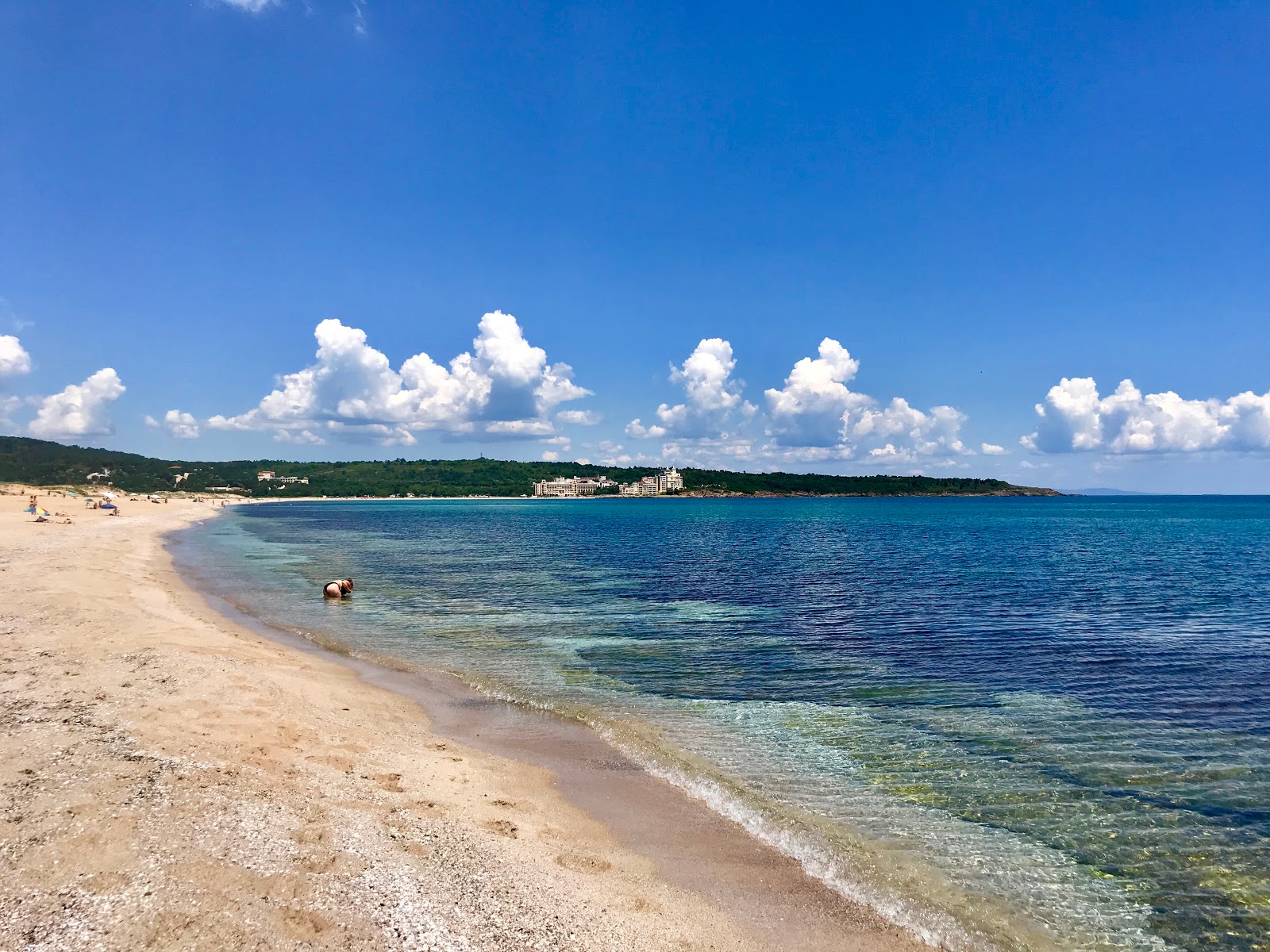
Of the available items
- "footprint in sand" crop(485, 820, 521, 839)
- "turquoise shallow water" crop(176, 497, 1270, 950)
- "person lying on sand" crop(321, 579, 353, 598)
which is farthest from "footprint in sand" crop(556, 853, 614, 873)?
"person lying on sand" crop(321, 579, 353, 598)

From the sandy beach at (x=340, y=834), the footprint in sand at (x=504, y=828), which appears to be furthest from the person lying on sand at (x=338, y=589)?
the footprint in sand at (x=504, y=828)

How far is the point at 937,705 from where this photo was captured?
1866 cm

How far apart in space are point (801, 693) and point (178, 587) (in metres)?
35.4

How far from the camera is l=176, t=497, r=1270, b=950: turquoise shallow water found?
399 inches

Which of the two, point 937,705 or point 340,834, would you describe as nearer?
point 340,834

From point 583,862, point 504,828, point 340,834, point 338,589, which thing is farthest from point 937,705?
point 338,589

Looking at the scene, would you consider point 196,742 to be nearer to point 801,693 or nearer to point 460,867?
point 460,867

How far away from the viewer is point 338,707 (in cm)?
1688

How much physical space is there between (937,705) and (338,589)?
30667 mm

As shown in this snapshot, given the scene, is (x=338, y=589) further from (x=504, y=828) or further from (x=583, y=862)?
(x=583, y=862)

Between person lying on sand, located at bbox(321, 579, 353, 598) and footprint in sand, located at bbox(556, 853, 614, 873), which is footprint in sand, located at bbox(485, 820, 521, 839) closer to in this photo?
footprint in sand, located at bbox(556, 853, 614, 873)

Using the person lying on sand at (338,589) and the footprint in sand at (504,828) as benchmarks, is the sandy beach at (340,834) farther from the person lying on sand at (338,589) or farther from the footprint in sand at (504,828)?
the person lying on sand at (338,589)

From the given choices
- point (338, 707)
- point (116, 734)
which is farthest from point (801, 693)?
point (116, 734)

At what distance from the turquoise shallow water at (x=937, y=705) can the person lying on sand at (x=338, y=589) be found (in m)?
1.22
